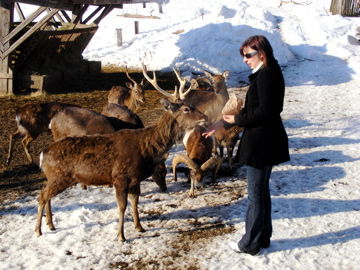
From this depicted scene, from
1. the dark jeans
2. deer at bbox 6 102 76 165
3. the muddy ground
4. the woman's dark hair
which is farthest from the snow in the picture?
the woman's dark hair

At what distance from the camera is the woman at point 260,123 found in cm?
465

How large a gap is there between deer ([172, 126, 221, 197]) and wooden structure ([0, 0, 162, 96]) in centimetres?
754

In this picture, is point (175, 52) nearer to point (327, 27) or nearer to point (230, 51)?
point (230, 51)

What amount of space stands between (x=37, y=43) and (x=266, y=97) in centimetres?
1187

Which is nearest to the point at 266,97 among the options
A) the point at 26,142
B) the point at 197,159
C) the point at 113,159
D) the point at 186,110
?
the point at 186,110

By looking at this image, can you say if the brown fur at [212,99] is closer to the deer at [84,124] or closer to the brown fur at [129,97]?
the brown fur at [129,97]

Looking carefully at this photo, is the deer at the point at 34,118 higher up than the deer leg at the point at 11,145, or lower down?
higher up

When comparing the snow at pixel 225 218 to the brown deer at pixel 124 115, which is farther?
the brown deer at pixel 124 115

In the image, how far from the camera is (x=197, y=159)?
8227 millimetres

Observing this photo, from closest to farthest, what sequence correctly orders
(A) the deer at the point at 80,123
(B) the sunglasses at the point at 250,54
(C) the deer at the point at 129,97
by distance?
(B) the sunglasses at the point at 250,54 < (A) the deer at the point at 80,123 < (C) the deer at the point at 129,97

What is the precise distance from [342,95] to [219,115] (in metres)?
6.01

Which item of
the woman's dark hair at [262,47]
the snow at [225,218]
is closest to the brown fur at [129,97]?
the snow at [225,218]

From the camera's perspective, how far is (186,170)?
8469 millimetres

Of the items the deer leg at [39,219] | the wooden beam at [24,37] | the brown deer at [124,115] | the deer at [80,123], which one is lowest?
the deer leg at [39,219]
